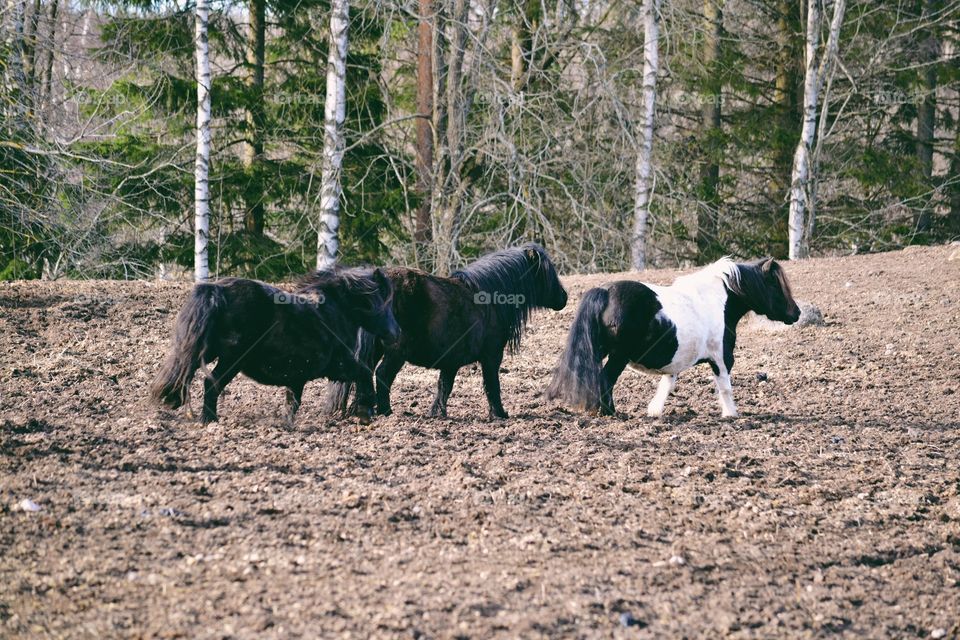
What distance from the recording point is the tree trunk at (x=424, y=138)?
1789 cm

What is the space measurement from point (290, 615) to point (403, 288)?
13.4 feet

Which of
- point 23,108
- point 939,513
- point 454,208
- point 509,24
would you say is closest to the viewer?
point 939,513

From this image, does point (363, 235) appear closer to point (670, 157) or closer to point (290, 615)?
point (670, 157)

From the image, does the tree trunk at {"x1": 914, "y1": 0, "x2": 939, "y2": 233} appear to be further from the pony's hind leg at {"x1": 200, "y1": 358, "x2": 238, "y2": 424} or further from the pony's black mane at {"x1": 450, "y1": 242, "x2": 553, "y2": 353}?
the pony's hind leg at {"x1": 200, "y1": 358, "x2": 238, "y2": 424}

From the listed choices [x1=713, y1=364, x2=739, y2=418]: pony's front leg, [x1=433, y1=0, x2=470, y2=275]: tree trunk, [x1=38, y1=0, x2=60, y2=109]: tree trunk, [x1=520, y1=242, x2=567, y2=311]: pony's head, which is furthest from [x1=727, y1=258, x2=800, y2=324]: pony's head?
[x1=38, y1=0, x2=60, y2=109]: tree trunk

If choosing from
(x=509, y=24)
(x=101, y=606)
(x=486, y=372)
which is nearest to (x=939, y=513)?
(x=486, y=372)

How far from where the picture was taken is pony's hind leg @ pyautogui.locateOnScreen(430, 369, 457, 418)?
7949 mm

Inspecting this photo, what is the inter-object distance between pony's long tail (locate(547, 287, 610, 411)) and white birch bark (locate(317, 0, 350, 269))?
678 cm

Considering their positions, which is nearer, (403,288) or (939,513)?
(939,513)

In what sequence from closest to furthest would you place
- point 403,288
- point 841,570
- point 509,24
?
1. point 841,570
2. point 403,288
3. point 509,24

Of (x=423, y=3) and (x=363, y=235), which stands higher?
(x=423, y=3)

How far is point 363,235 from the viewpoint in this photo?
19.2 m

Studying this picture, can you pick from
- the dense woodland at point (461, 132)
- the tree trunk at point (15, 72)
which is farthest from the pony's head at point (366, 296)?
the tree trunk at point (15, 72)

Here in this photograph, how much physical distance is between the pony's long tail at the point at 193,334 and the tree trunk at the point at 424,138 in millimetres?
10407
